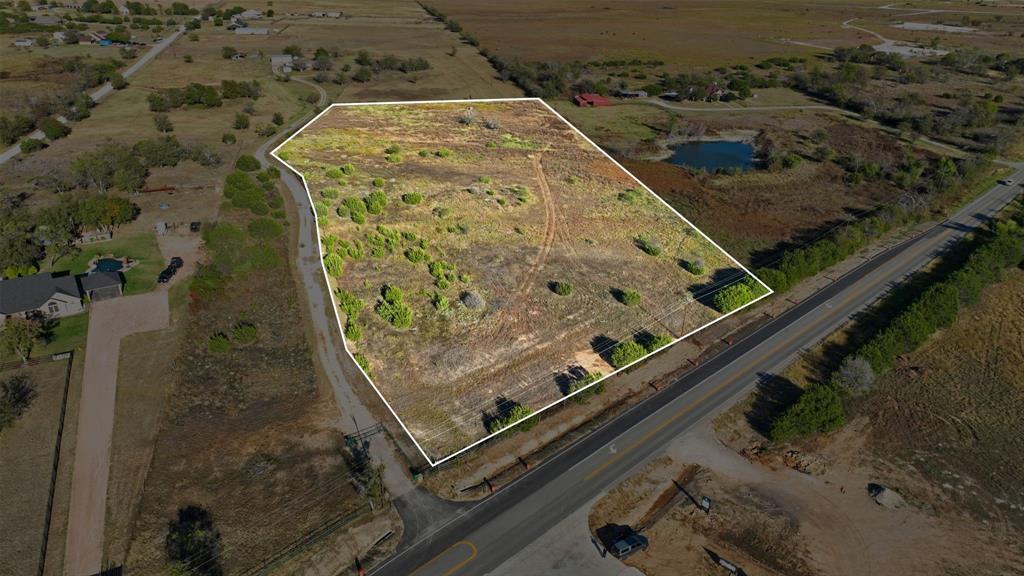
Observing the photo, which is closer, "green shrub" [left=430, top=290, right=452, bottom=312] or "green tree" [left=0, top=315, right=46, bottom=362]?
"green tree" [left=0, top=315, right=46, bottom=362]

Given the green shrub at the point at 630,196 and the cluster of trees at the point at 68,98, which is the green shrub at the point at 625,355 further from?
the cluster of trees at the point at 68,98

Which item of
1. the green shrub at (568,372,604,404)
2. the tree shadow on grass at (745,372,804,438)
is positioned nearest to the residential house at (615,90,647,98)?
the tree shadow on grass at (745,372,804,438)

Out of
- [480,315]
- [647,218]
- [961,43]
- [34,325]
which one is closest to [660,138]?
[647,218]

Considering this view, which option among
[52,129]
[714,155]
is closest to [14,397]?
[52,129]

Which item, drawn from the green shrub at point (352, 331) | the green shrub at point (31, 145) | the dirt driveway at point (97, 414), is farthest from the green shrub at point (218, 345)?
the green shrub at point (31, 145)

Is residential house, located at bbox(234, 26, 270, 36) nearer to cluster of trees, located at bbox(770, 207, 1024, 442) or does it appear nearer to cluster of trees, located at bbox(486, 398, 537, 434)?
cluster of trees, located at bbox(486, 398, 537, 434)

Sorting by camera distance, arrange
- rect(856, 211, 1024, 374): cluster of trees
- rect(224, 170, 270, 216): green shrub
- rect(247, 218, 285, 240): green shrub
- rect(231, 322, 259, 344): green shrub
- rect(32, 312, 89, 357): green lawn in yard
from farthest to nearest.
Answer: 1. rect(224, 170, 270, 216): green shrub
2. rect(247, 218, 285, 240): green shrub
3. rect(231, 322, 259, 344): green shrub
4. rect(856, 211, 1024, 374): cluster of trees
5. rect(32, 312, 89, 357): green lawn in yard
